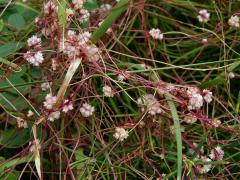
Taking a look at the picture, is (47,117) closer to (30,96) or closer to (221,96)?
(30,96)

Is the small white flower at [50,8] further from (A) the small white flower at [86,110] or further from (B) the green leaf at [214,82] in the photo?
(B) the green leaf at [214,82]

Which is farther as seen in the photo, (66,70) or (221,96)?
(221,96)

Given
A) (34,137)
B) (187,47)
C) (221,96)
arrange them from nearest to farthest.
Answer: (34,137) → (221,96) → (187,47)

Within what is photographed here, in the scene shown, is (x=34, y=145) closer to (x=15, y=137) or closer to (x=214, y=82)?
(x=15, y=137)

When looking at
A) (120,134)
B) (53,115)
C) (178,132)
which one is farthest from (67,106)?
(178,132)

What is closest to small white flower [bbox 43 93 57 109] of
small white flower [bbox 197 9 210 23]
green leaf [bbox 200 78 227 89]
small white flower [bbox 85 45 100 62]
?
small white flower [bbox 85 45 100 62]

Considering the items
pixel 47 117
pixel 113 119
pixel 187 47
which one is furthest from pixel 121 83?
pixel 187 47

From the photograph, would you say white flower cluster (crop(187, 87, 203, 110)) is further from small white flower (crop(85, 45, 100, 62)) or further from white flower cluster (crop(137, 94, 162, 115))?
small white flower (crop(85, 45, 100, 62))
